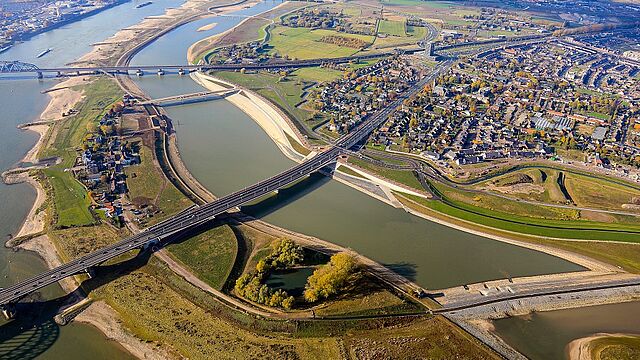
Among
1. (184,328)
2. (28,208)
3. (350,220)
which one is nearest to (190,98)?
(28,208)

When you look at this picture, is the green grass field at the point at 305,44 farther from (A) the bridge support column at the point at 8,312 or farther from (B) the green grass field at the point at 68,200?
(A) the bridge support column at the point at 8,312

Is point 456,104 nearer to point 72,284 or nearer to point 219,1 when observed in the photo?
point 72,284

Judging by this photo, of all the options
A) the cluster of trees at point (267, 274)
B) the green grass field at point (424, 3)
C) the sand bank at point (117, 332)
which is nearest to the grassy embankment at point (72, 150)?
the sand bank at point (117, 332)

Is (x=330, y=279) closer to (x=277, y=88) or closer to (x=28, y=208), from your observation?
(x=28, y=208)

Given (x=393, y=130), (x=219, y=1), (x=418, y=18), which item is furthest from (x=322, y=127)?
(x=219, y=1)

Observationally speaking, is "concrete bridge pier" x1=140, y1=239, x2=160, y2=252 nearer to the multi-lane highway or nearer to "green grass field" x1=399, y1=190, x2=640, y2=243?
"green grass field" x1=399, y1=190, x2=640, y2=243

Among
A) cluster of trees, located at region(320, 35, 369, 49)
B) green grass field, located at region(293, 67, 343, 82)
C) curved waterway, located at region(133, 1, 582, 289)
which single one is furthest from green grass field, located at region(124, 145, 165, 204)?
cluster of trees, located at region(320, 35, 369, 49)
